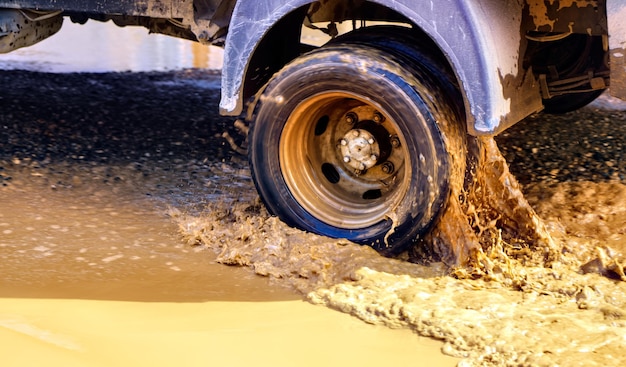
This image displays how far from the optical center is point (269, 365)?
2680 mm

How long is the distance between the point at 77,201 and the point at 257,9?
4.93 feet

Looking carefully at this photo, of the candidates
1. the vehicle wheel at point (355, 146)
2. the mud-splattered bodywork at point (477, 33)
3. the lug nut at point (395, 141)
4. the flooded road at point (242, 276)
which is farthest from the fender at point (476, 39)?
the flooded road at point (242, 276)

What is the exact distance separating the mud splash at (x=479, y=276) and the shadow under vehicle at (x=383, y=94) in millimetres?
141

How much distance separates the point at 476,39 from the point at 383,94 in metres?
0.45

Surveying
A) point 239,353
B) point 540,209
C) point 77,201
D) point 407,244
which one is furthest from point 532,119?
point 239,353

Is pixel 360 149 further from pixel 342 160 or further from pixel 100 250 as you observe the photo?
pixel 100 250

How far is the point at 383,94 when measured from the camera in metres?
3.47

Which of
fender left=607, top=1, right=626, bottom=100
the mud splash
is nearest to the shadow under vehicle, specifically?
fender left=607, top=1, right=626, bottom=100

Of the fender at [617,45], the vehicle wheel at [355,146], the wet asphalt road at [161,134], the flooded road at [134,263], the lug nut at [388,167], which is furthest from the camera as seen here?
the wet asphalt road at [161,134]

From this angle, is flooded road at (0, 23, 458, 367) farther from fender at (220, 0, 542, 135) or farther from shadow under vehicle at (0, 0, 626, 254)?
fender at (220, 0, 542, 135)

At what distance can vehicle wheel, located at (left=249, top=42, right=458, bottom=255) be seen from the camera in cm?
345

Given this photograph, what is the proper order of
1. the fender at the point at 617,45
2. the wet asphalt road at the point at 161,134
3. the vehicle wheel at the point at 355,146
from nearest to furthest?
the fender at the point at 617,45, the vehicle wheel at the point at 355,146, the wet asphalt road at the point at 161,134

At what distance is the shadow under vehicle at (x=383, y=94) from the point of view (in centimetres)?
334

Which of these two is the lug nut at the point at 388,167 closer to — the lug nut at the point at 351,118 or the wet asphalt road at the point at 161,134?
the lug nut at the point at 351,118
